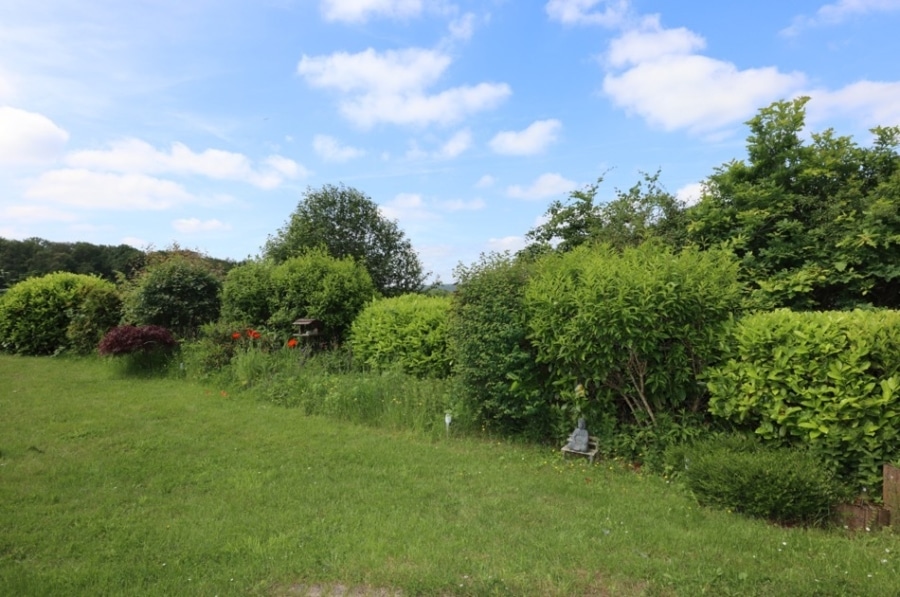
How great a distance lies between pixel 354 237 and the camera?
14359 millimetres

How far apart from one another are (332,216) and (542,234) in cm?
650

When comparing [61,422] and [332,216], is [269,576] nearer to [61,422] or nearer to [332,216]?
[61,422]

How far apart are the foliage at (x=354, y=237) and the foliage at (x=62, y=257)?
12.0 m

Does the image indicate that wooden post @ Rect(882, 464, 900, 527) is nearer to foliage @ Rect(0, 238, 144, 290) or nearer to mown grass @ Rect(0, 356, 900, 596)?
mown grass @ Rect(0, 356, 900, 596)

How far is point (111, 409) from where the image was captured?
6.96 metres

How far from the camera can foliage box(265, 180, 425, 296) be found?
14055mm

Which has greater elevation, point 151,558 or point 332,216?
point 332,216

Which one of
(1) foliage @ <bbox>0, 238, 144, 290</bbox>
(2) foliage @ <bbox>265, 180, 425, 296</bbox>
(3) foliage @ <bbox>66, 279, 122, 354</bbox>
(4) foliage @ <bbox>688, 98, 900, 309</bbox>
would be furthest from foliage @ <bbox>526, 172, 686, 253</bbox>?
(1) foliage @ <bbox>0, 238, 144, 290</bbox>

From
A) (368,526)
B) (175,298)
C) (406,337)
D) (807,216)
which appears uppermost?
(807,216)

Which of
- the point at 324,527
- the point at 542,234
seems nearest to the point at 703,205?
the point at 542,234

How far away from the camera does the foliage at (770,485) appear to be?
141 inches

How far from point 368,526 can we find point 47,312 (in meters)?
13.2

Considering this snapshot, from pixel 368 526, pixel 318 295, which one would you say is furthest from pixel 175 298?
pixel 368 526

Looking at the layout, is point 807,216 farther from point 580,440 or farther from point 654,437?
point 580,440
